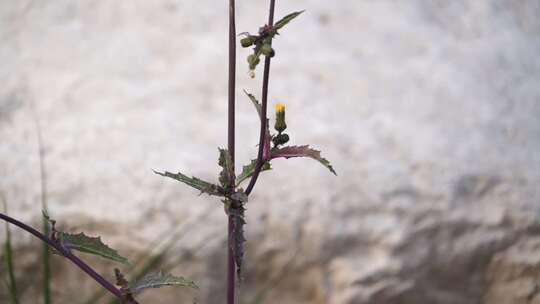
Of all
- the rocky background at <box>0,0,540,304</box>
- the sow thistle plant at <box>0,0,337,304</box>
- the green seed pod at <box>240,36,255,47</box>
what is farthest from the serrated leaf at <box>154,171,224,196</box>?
the rocky background at <box>0,0,540,304</box>

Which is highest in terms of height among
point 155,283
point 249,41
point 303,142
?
point 303,142

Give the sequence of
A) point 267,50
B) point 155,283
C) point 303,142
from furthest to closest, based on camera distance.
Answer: point 303,142
point 155,283
point 267,50

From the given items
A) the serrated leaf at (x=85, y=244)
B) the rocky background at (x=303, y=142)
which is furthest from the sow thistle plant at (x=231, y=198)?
the rocky background at (x=303, y=142)

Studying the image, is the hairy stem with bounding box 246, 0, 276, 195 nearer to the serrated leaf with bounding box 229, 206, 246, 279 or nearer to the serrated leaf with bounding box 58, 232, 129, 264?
the serrated leaf with bounding box 229, 206, 246, 279

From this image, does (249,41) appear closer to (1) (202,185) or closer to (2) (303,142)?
(1) (202,185)

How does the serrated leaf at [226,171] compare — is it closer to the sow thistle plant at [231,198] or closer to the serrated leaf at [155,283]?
the sow thistle plant at [231,198]

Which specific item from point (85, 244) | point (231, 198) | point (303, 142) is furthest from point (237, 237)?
point (303, 142)

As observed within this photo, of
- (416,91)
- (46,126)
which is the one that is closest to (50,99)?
(46,126)
